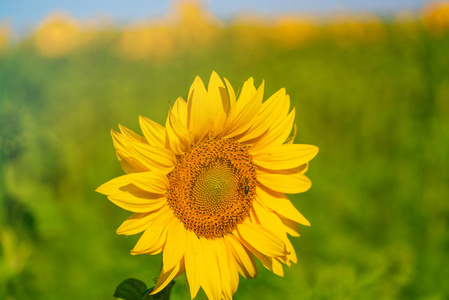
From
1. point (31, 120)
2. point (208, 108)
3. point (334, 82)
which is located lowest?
point (31, 120)

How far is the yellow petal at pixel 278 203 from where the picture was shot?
1372mm

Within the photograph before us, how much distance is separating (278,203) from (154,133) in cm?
47

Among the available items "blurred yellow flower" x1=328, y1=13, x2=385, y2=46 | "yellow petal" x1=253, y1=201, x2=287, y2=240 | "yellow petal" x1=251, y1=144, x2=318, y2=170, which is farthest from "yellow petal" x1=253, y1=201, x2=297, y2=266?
"blurred yellow flower" x1=328, y1=13, x2=385, y2=46

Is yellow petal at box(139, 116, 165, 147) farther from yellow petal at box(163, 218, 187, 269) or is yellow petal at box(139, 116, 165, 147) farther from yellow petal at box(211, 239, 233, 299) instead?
yellow petal at box(211, 239, 233, 299)

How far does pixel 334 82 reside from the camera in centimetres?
540

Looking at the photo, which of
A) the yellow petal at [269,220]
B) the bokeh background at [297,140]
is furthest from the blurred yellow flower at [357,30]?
the yellow petal at [269,220]

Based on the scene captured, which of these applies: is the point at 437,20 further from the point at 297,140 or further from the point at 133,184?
the point at 133,184

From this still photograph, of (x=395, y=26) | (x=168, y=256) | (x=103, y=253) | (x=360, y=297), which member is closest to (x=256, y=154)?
(x=168, y=256)

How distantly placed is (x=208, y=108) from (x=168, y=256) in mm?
427

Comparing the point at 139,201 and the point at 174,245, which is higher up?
the point at 139,201

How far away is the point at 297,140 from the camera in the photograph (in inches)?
177

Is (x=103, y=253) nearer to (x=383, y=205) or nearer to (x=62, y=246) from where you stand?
(x=62, y=246)

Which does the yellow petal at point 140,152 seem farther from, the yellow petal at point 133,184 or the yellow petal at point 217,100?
the yellow petal at point 217,100

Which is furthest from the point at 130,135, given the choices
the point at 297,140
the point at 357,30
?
the point at 357,30
